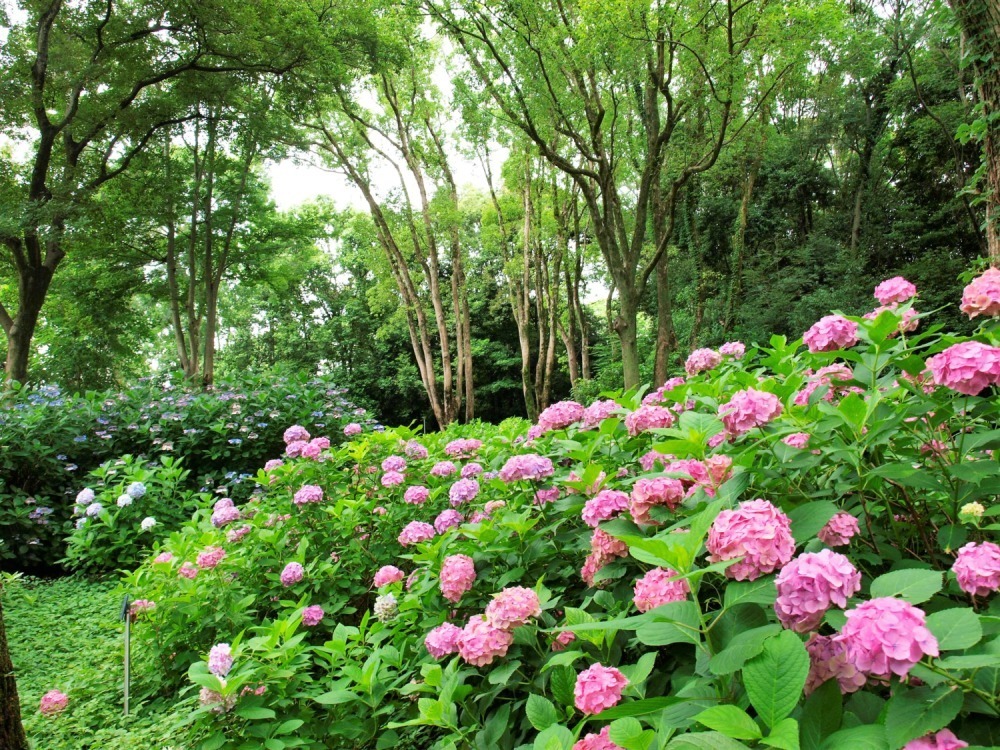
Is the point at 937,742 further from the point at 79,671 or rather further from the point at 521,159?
the point at 521,159

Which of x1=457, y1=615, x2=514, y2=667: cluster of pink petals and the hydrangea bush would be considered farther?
x1=457, y1=615, x2=514, y2=667: cluster of pink petals

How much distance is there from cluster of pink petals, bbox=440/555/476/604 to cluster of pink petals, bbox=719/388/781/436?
31.6 inches

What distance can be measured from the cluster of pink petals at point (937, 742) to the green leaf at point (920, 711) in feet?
0.05

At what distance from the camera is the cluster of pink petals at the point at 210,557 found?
2424mm

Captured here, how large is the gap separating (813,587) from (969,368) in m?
0.54

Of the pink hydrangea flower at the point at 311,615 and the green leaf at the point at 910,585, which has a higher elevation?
the green leaf at the point at 910,585

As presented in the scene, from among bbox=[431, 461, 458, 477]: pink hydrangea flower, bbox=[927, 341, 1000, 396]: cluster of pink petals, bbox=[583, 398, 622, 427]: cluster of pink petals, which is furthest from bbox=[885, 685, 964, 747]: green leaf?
bbox=[431, 461, 458, 477]: pink hydrangea flower

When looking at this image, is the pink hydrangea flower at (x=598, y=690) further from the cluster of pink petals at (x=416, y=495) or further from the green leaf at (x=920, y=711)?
the cluster of pink petals at (x=416, y=495)

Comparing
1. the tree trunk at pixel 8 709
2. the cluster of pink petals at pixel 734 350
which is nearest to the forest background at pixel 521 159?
the cluster of pink petals at pixel 734 350

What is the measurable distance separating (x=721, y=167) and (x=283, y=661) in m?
14.5

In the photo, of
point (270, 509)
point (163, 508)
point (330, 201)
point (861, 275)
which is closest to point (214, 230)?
point (330, 201)

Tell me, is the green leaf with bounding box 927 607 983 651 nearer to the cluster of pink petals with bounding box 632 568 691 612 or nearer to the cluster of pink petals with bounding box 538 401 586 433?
the cluster of pink petals with bounding box 632 568 691 612

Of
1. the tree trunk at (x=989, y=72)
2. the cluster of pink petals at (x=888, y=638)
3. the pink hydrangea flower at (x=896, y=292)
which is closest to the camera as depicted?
the cluster of pink petals at (x=888, y=638)

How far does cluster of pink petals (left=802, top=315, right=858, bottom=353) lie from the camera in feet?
4.37
